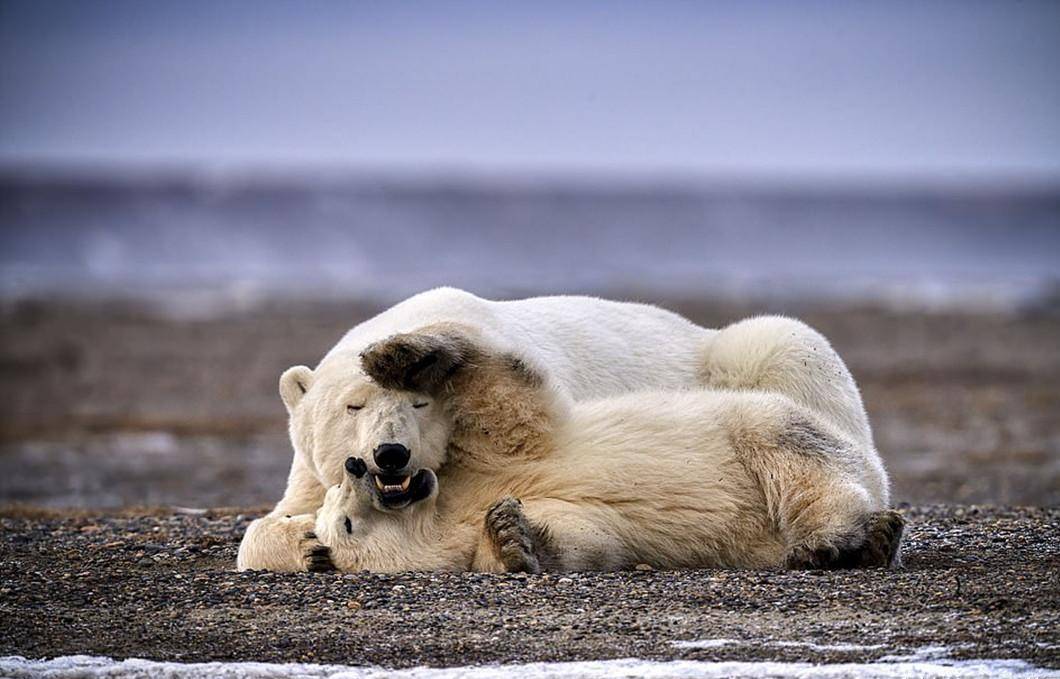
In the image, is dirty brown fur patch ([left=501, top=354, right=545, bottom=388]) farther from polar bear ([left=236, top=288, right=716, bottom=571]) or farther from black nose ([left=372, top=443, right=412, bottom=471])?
black nose ([left=372, top=443, right=412, bottom=471])

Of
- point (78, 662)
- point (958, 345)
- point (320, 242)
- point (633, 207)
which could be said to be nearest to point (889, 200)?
point (633, 207)

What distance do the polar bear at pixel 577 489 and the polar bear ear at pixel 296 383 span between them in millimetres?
479

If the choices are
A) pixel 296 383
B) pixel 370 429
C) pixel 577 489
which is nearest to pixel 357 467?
pixel 370 429

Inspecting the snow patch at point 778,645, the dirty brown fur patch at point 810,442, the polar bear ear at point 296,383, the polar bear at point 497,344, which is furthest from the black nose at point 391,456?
the dirty brown fur patch at point 810,442

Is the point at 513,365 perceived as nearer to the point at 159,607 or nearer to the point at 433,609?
the point at 433,609

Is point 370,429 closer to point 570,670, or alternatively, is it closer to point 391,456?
point 391,456

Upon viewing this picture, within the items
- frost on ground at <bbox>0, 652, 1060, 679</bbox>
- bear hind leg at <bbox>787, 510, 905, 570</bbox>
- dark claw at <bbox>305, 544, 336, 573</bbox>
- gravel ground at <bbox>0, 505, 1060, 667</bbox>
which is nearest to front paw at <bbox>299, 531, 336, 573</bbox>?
dark claw at <bbox>305, 544, 336, 573</bbox>

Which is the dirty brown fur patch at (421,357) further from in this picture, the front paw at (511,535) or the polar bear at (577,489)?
the front paw at (511,535)

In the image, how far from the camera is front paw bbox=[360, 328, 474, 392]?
6.18 meters

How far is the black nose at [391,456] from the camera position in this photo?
6016 mm

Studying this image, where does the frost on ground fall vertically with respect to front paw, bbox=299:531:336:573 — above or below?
below

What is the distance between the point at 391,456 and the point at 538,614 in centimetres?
90

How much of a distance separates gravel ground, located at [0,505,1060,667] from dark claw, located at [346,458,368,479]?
417mm

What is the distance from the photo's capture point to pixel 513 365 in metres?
6.45
